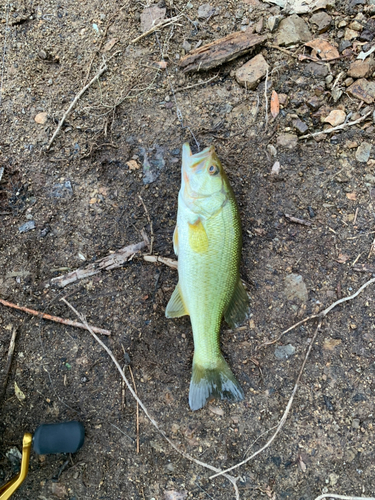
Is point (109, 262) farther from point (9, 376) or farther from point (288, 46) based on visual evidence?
point (288, 46)

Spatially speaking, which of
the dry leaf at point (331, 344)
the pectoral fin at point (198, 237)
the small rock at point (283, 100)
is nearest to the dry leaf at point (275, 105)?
the small rock at point (283, 100)

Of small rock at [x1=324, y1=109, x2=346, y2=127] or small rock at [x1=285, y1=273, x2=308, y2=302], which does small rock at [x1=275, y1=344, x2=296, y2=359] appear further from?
small rock at [x1=324, y1=109, x2=346, y2=127]

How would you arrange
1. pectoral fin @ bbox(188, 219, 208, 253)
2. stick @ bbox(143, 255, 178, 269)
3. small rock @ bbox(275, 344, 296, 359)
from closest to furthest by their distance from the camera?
pectoral fin @ bbox(188, 219, 208, 253) < small rock @ bbox(275, 344, 296, 359) < stick @ bbox(143, 255, 178, 269)

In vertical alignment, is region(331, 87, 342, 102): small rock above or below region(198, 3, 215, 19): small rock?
below

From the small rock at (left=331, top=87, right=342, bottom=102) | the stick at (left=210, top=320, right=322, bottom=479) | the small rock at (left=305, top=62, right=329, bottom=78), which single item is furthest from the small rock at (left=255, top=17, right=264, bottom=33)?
the stick at (left=210, top=320, right=322, bottom=479)

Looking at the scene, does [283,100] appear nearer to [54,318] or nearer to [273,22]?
[273,22]

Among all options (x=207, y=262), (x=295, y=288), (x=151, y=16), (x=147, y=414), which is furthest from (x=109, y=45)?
(x=147, y=414)

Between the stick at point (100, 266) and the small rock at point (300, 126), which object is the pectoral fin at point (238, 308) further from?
the small rock at point (300, 126)
